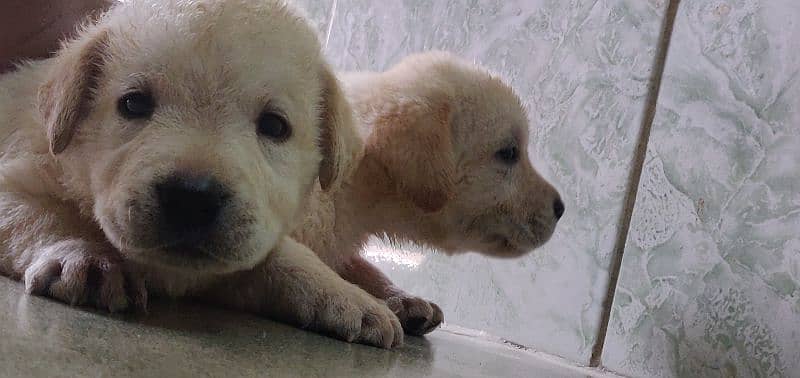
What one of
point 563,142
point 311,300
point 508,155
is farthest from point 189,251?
point 563,142

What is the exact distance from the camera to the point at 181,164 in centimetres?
138

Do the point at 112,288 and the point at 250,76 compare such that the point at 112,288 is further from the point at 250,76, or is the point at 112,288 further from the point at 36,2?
the point at 36,2

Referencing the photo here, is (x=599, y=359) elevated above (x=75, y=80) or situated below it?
below

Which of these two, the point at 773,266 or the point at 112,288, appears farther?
the point at 773,266

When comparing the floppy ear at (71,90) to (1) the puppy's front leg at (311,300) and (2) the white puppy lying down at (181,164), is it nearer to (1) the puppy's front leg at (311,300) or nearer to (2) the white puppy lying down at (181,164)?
(2) the white puppy lying down at (181,164)

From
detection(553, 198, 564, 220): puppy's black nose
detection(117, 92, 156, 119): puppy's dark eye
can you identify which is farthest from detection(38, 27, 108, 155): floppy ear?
detection(553, 198, 564, 220): puppy's black nose

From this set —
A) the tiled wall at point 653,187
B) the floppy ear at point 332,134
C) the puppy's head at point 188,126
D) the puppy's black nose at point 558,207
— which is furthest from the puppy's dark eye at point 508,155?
the puppy's head at point 188,126

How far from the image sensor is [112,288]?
4.78 feet

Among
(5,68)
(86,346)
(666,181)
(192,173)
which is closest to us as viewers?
(86,346)

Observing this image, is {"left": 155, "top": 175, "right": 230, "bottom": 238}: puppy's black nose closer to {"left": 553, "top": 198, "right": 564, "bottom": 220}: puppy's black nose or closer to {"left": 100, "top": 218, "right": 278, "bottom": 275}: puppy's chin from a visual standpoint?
{"left": 100, "top": 218, "right": 278, "bottom": 275}: puppy's chin

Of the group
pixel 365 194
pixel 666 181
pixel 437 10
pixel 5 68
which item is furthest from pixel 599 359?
pixel 5 68

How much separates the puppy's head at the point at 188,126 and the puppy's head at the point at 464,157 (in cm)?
58

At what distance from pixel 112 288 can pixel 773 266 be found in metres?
1.90

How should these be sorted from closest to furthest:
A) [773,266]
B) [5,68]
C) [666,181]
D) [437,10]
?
[5,68] → [773,266] → [666,181] → [437,10]
